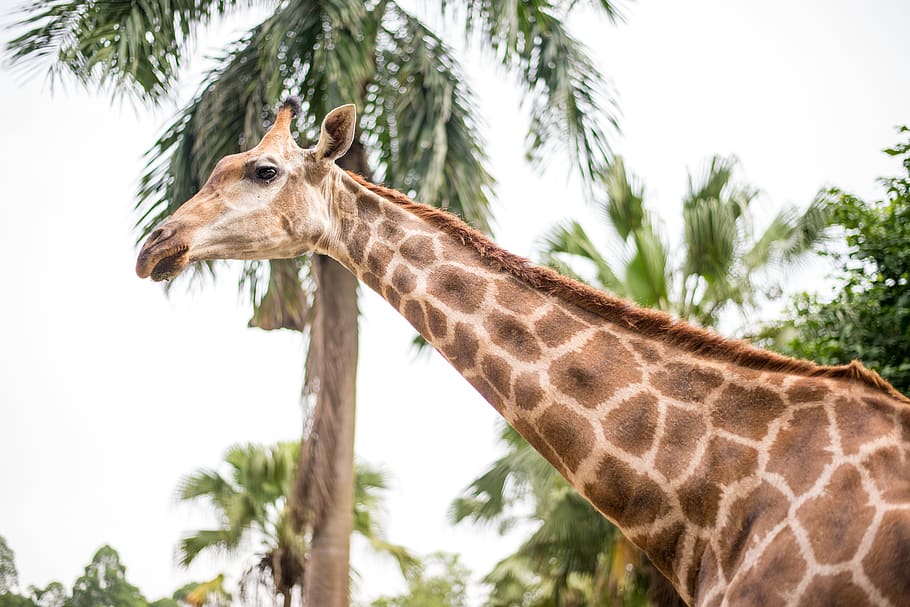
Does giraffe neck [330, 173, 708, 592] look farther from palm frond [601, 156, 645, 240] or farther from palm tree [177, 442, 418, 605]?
palm tree [177, 442, 418, 605]

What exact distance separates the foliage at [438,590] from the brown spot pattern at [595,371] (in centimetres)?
2221

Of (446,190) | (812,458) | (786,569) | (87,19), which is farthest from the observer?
(446,190)

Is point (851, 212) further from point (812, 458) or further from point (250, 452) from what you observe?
point (250, 452)

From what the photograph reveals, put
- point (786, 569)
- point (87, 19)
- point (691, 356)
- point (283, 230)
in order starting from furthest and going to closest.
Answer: point (87, 19), point (283, 230), point (691, 356), point (786, 569)

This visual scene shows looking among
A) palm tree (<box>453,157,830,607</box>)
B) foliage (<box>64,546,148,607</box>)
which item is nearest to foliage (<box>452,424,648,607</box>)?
palm tree (<box>453,157,830,607</box>)

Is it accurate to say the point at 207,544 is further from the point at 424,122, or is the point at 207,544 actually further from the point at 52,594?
the point at 424,122

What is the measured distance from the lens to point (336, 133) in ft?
13.9

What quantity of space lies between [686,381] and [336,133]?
2.15m

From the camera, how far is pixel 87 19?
838 centimetres

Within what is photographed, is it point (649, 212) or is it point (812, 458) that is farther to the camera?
point (649, 212)

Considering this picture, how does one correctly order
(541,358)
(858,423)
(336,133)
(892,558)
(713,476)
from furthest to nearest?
(336,133)
(541,358)
(713,476)
(858,423)
(892,558)

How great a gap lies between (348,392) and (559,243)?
12.8 ft

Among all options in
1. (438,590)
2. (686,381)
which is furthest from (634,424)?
(438,590)

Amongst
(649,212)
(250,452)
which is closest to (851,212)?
(649,212)
